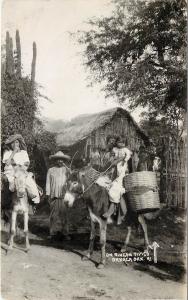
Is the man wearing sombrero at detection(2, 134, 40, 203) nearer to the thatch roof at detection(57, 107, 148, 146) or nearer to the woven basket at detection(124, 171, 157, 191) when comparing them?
the thatch roof at detection(57, 107, 148, 146)

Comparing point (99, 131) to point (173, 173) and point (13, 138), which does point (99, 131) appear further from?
point (173, 173)

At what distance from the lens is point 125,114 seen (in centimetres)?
487

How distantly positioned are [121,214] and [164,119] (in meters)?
1.30

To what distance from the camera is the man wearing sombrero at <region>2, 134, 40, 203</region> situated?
187 inches

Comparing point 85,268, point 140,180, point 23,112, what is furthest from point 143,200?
point 23,112

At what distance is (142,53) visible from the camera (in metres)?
5.14

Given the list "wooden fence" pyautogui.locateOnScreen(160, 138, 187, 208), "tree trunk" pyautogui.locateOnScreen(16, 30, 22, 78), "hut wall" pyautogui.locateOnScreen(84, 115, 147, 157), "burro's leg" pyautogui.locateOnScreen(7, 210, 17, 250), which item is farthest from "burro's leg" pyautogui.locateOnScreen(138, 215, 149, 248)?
"tree trunk" pyautogui.locateOnScreen(16, 30, 22, 78)

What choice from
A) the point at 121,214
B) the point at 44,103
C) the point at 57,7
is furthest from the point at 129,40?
the point at 121,214

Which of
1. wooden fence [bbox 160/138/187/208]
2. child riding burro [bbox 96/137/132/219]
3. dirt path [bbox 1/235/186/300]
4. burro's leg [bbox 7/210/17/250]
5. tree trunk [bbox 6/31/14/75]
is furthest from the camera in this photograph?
wooden fence [bbox 160/138/187/208]

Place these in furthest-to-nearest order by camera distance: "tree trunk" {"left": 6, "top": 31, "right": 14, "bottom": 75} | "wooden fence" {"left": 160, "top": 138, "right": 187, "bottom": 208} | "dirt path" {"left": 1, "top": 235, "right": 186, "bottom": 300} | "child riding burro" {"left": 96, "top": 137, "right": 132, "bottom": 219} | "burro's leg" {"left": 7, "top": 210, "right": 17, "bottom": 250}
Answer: "wooden fence" {"left": 160, "top": 138, "right": 187, "bottom": 208}, "child riding burro" {"left": 96, "top": 137, "right": 132, "bottom": 219}, "burro's leg" {"left": 7, "top": 210, "right": 17, "bottom": 250}, "tree trunk" {"left": 6, "top": 31, "right": 14, "bottom": 75}, "dirt path" {"left": 1, "top": 235, "right": 186, "bottom": 300}

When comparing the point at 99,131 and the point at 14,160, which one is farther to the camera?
the point at 99,131

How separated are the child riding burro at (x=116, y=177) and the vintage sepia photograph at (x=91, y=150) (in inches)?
0.4

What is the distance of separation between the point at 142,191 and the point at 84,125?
1042 mm

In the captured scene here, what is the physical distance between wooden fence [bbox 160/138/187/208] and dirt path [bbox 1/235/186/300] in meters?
1.05
